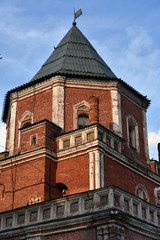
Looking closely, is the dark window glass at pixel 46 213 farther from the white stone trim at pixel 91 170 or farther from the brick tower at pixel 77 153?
the white stone trim at pixel 91 170

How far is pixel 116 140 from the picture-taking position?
19172 mm

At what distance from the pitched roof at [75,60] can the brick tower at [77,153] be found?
0.06 meters

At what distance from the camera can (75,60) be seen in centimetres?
2356

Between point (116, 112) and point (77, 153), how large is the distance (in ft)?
13.6

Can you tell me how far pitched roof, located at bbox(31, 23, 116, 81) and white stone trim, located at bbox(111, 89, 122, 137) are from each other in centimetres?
133

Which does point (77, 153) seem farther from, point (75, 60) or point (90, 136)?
point (75, 60)

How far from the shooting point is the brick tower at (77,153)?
13.7 m

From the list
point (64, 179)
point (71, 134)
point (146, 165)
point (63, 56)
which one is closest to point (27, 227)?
point (64, 179)

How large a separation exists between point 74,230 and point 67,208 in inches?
39.1

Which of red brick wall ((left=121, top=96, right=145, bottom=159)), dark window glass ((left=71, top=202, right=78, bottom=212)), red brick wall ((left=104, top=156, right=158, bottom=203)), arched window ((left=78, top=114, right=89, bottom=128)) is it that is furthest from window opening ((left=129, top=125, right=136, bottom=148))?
dark window glass ((left=71, top=202, right=78, bottom=212))

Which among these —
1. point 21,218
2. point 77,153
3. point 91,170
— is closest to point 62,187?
point 77,153

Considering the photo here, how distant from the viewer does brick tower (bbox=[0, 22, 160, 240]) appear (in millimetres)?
13688

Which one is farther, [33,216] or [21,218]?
[21,218]

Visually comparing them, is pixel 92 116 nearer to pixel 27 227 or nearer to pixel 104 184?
pixel 104 184
